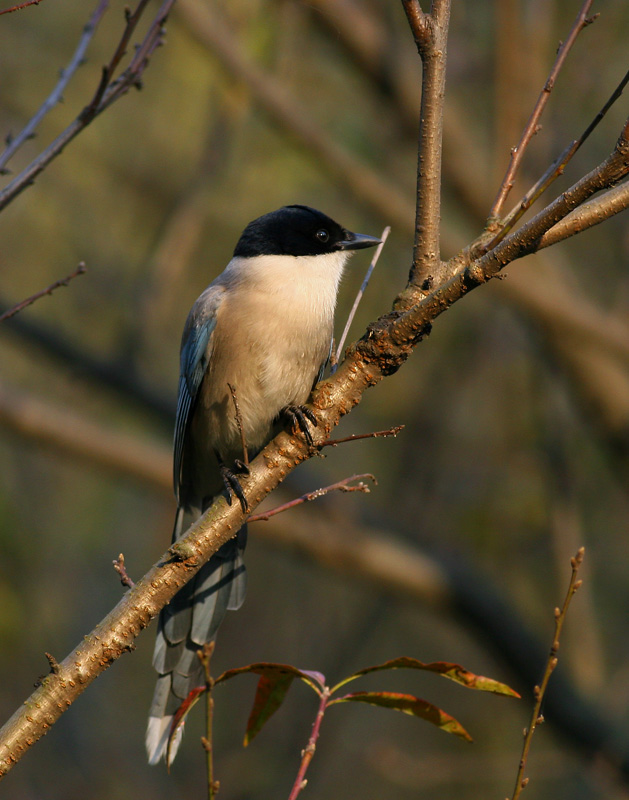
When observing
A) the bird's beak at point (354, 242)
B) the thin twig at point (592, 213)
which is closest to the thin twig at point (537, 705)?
the thin twig at point (592, 213)

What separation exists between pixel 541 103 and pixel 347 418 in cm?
622

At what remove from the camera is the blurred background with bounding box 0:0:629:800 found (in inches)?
234

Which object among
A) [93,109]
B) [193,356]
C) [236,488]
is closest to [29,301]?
[93,109]

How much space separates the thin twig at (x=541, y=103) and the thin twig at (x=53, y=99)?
1413mm

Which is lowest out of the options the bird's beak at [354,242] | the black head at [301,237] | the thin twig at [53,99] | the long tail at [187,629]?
the long tail at [187,629]

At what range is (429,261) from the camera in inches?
102

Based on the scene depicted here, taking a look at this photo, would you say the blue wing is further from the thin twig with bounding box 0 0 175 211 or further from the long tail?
the thin twig with bounding box 0 0 175 211

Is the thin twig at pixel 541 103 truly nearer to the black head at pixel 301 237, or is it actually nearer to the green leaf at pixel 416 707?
the green leaf at pixel 416 707

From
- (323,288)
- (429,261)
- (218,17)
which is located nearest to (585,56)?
(218,17)

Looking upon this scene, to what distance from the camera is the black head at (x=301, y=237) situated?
14.4 ft

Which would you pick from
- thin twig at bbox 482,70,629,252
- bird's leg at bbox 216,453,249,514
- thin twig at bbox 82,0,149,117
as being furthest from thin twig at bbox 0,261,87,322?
thin twig at bbox 482,70,629,252

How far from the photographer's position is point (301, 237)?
14.5 ft

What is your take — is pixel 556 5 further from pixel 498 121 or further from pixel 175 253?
pixel 175 253

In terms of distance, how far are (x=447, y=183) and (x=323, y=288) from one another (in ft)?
9.04
